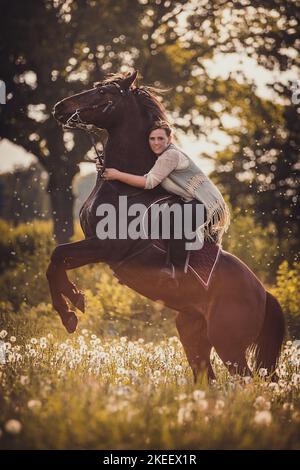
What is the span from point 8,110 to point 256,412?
11.7 meters

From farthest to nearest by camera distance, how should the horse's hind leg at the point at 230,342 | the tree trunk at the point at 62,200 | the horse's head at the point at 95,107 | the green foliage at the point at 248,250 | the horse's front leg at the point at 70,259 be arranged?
the tree trunk at the point at 62,200, the green foliage at the point at 248,250, the horse's head at the point at 95,107, the horse's hind leg at the point at 230,342, the horse's front leg at the point at 70,259

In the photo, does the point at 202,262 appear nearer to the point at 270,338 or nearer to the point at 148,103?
the point at 270,338

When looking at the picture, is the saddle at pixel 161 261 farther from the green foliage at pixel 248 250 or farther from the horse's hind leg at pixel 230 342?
the green foliage at pixel 248 250

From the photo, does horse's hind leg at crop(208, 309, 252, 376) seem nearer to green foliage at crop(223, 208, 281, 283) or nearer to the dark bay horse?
the dark bay horse

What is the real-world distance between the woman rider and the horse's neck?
0.10 m

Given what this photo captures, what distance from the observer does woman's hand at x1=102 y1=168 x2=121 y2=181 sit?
18.0ft

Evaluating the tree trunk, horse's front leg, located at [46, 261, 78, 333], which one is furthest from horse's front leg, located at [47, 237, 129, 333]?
the tree trunk

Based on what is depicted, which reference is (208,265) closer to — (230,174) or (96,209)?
(96,209)

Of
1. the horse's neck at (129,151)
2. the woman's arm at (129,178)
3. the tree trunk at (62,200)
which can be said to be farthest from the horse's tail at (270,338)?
the tree trunk at (62,200)

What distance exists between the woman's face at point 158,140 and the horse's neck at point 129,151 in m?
0.07

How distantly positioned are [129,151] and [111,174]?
353mm

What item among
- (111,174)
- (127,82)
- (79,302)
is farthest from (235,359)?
(127,82)

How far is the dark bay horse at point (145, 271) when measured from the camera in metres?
5.44
